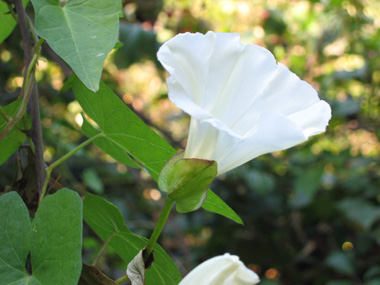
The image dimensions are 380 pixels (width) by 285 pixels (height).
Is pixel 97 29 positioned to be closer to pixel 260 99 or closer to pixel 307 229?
pixel 260 99

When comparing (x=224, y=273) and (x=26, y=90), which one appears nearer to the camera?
(x=224, y=273)

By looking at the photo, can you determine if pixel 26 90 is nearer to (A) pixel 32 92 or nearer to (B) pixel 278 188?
(A) pixel 32 92

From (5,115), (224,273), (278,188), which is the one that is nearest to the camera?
(224,273)

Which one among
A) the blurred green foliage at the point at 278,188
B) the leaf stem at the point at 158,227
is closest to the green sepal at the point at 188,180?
the leaf stem at the point at 158,227

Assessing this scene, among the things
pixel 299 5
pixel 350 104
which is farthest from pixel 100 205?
pixel 299 5

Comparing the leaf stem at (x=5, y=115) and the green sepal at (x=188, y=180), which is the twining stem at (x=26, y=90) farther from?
the green sepal at (x=188, y=180)

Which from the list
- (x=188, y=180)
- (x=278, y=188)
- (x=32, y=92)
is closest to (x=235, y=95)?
(x=188, y=180)
